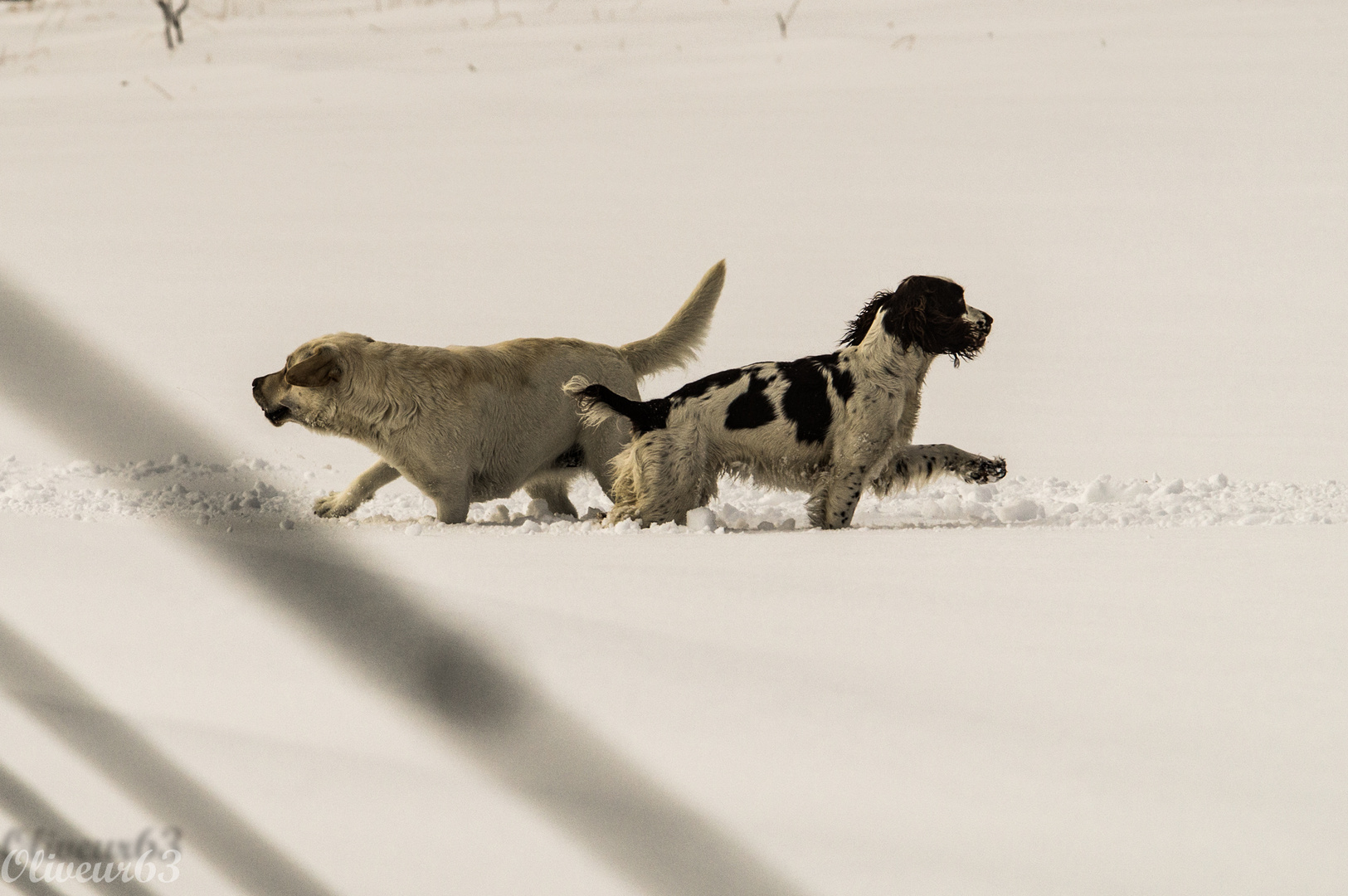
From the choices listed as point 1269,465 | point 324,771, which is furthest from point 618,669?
point 1269,465

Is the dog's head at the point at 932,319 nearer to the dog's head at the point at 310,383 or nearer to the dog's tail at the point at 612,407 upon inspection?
the dog's tail at the point at 612,407

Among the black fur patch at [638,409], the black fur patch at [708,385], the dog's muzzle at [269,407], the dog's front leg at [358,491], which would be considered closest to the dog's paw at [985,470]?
the black fur patch at [708,385]

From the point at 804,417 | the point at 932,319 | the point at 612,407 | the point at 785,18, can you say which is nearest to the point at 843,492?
the point at 804,417

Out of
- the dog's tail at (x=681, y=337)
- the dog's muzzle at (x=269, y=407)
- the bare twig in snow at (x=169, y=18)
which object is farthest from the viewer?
the bare twig in snow at (x=169, y=18)

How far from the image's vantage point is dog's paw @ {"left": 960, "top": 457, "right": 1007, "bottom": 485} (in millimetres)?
5391

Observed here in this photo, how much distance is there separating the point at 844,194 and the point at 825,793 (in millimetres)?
9236

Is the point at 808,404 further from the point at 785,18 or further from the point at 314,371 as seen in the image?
the point at 785,18

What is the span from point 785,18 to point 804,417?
39.9 feet

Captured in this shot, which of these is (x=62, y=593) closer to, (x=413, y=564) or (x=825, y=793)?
(x=413, y=564)

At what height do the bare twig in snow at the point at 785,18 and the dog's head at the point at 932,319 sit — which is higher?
the bare twig in snow at the point at 785,18

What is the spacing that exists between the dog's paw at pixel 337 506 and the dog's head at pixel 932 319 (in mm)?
2059

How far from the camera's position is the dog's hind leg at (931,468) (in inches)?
212

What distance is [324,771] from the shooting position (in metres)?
3.24

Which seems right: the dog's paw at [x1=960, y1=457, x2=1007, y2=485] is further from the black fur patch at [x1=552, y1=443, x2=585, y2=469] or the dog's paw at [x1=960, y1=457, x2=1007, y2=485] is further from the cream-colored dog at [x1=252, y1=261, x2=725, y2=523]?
the black fur patch at [x1=552, y1=443, x2=585, y2=469]
